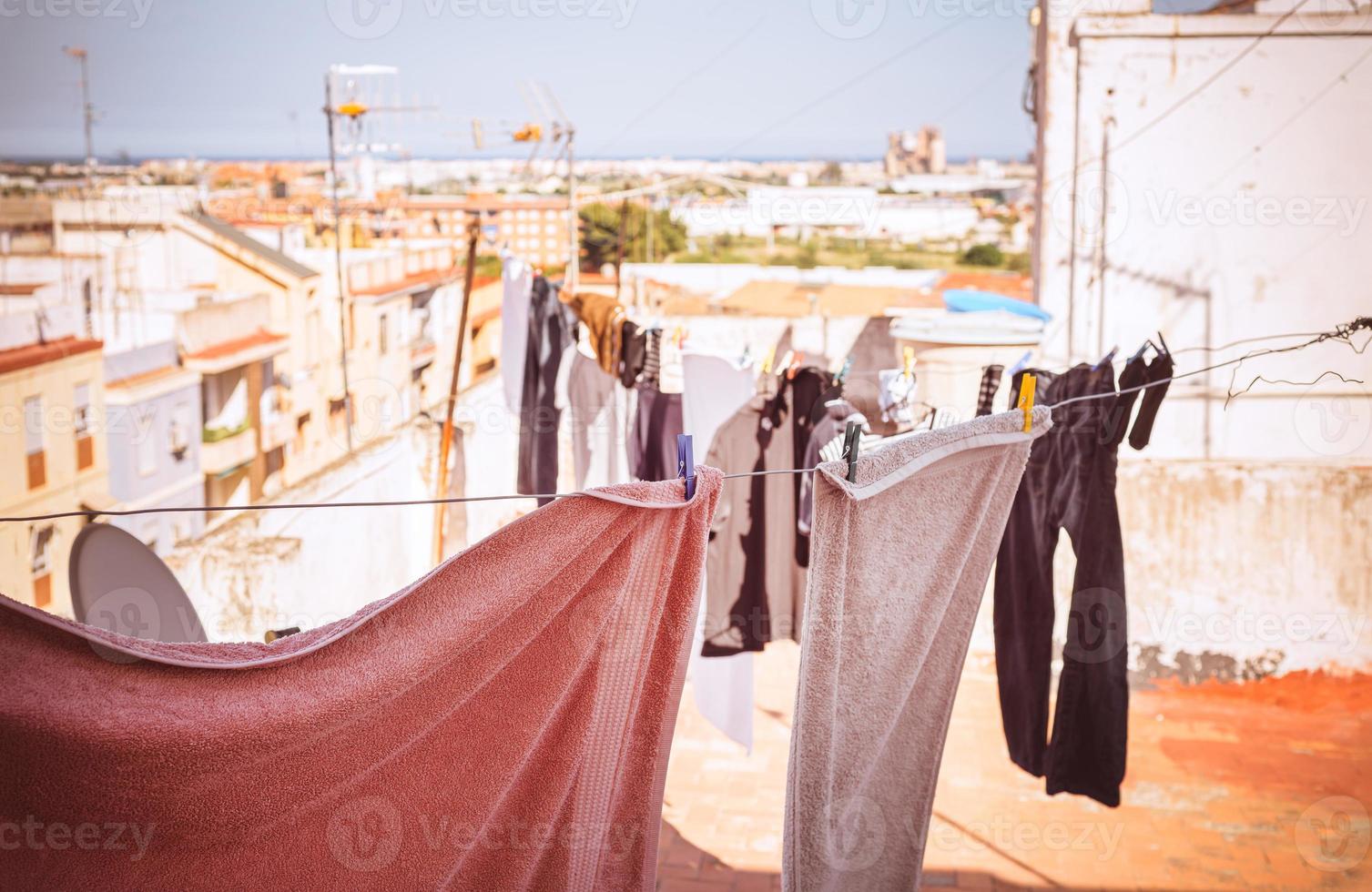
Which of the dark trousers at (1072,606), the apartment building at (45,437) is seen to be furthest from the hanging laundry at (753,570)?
the apartment building at (45,437)

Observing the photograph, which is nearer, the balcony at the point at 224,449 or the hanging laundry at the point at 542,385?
the hanging laundry at the point at 542,385

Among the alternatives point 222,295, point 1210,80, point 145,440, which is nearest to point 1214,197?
point 1210,80

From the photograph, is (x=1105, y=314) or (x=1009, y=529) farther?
(x=1105, y=314)

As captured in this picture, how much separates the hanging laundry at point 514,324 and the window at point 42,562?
7412mm

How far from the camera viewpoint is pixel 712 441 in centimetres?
382

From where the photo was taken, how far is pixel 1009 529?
112 inches

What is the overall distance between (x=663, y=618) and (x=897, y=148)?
2616 cm

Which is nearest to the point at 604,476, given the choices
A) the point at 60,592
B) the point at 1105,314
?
the point at 1105,314

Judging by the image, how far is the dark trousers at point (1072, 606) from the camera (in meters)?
2.69

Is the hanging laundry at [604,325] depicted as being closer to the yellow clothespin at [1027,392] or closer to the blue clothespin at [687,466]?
the yellow clothespin at [1027,392]

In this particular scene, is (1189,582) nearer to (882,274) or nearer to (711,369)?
(711,369)

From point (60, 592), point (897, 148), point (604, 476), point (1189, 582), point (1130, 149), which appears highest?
point (897, 148)

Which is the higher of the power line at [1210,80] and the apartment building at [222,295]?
the power line at [1210,80]

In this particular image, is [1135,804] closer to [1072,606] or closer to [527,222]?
[1072,606]
